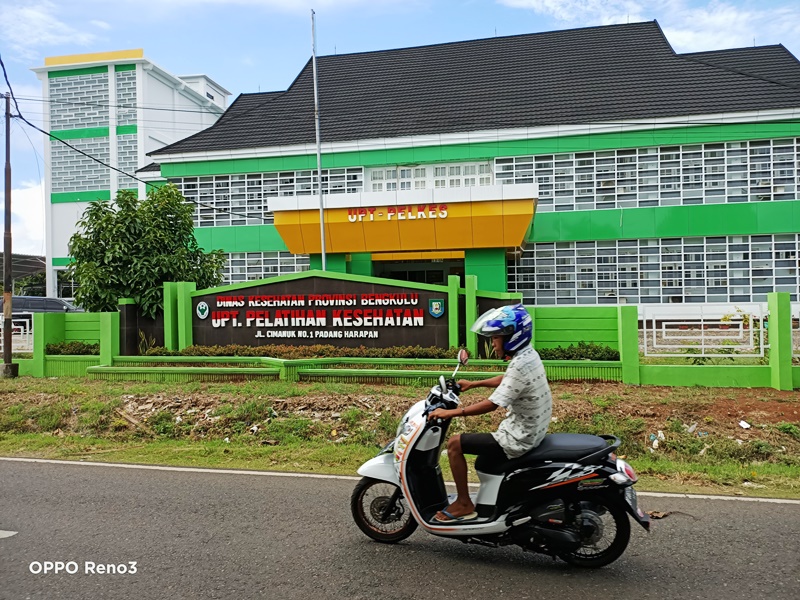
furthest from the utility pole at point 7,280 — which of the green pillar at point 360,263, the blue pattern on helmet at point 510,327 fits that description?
the blue pattern on helmet at point 510,327

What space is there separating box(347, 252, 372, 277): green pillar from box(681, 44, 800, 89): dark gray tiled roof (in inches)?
668

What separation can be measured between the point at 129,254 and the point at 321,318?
18.4ft

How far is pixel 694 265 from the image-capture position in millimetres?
26484

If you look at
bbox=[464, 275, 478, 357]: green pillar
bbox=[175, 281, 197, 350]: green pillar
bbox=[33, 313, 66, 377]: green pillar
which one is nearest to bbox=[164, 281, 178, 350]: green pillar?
bbox=[175, 281, 197, 350]: green pillar

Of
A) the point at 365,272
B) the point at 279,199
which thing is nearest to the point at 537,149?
the point at 365,272

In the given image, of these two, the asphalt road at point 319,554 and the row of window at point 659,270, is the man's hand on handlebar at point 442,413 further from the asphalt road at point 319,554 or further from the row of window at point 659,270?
the row of window at point 659,270

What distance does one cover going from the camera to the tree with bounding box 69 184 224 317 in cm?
1711

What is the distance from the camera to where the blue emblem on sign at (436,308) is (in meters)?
15.0

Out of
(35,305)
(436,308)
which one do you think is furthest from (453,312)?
(35,305)

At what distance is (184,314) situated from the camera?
16625 millimetres

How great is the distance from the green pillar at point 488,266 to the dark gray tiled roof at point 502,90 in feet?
18.4

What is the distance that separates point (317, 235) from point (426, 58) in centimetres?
1291

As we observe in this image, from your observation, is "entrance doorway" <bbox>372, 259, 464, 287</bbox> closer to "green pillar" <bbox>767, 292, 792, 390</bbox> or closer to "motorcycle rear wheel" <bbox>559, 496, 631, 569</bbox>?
"green pillar" <bbox>767, 292, 792, 390</bbox>

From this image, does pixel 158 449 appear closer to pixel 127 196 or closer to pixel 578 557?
pixel 578 557
